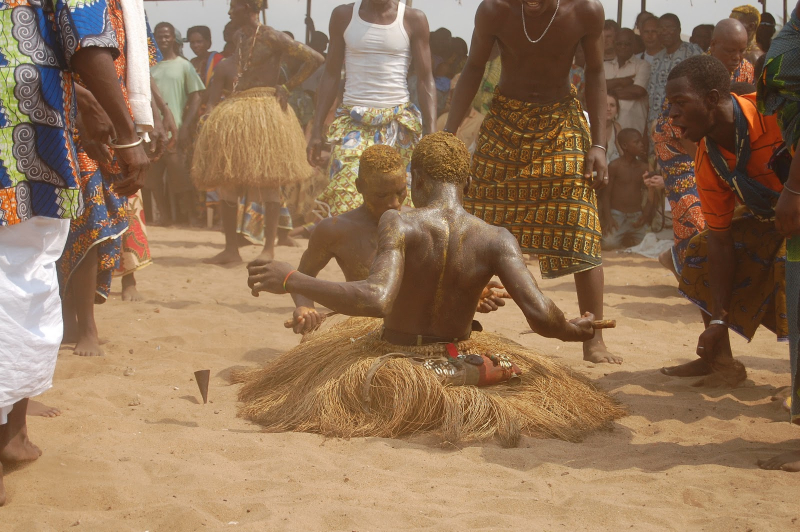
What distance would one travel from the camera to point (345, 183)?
18.2ft

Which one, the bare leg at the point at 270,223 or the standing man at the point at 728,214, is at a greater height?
the standing man at the point at 728,214

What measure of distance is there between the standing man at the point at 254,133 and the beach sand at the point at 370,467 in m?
3.36

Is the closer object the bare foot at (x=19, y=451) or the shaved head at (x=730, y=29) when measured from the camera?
the bare foot at (x=19, y=451)

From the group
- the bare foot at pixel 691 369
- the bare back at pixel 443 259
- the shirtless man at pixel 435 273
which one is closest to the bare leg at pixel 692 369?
the bare foot at pixel 691 369

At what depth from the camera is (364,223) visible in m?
4.41

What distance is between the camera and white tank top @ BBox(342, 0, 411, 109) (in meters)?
6.03

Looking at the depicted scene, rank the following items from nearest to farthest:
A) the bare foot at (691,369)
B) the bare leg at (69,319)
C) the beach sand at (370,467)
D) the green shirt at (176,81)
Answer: the beach sand at (370,467) → the bare foot at (691,369) → the bare leg at (69,319) → the green shirt at (176,81)

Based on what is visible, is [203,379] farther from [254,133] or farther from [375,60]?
[254,133]

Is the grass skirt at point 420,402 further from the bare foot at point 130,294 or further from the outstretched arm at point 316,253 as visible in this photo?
the bare foot at point 130,294

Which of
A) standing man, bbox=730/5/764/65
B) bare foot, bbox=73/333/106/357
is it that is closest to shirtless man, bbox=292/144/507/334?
bare foot, bbox=73/333/106/357

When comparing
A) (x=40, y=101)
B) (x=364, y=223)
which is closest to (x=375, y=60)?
(x=364, y=223)

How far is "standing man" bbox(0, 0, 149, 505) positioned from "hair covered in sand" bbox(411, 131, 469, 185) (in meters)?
1.28

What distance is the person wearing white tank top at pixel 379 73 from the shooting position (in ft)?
19.5

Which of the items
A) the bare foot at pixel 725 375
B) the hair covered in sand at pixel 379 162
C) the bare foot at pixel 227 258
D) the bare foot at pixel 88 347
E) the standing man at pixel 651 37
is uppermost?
the standing man at pixel 651 37
